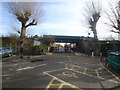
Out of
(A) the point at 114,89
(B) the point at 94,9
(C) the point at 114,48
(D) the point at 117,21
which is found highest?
(B) the point at 94,9

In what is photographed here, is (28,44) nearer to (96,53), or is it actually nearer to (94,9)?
(96,53)

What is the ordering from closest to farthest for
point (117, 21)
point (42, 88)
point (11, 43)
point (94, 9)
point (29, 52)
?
point (42, 88)
point (117, 21)
point (29, 52)
point (11, 43)
point (94, 9)

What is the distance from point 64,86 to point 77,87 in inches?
23.8

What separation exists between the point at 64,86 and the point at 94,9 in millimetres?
27657

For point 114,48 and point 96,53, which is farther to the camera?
point 96,53

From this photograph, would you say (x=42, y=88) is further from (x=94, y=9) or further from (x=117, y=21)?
(x=94, y=9)

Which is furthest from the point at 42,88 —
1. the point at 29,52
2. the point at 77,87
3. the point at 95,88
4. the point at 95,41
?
the point at 95,41

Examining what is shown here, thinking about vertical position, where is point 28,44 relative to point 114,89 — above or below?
above

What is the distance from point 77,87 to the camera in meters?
6.12

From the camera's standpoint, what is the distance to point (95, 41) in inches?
1038

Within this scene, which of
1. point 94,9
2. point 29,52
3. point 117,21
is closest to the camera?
point 117,21

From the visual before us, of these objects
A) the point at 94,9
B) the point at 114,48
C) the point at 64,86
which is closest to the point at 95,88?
the point at 64,86

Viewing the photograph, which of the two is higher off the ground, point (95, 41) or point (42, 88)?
point (95, 41)

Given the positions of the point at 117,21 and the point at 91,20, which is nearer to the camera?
the point at 117,21
